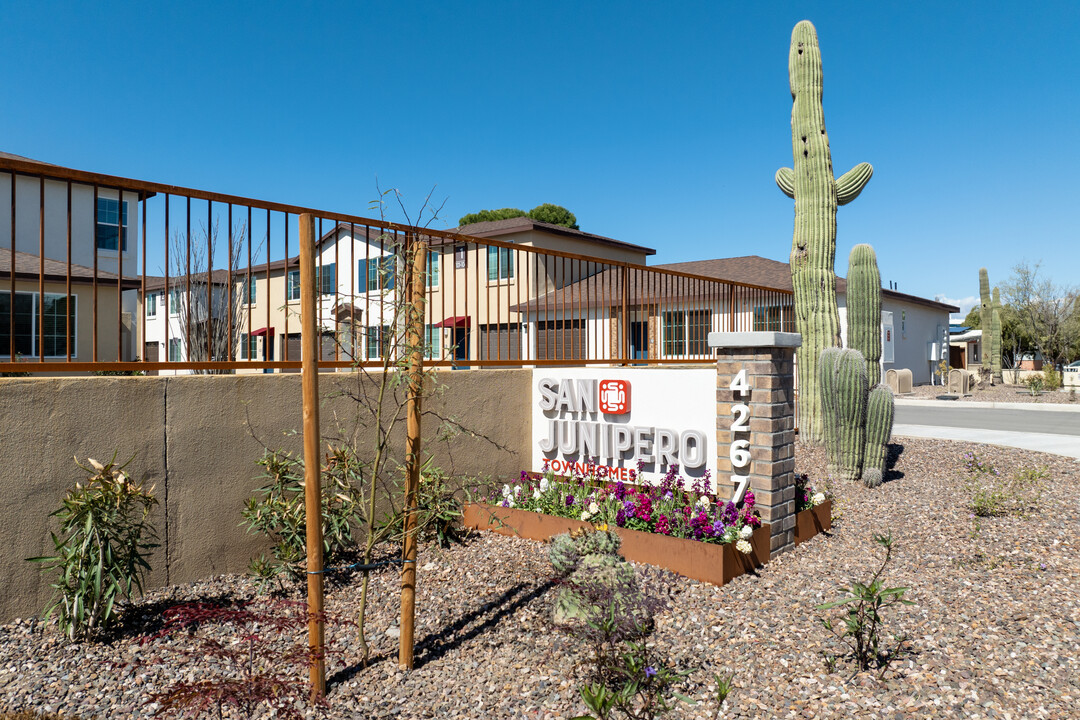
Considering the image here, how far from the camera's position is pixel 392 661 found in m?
3.40

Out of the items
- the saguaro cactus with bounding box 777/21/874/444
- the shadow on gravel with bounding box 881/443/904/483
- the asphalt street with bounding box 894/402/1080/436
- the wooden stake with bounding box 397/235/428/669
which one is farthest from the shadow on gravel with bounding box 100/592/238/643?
the asphalt street with bounding box 894/402/1080/436

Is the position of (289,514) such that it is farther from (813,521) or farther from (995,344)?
(995,344)

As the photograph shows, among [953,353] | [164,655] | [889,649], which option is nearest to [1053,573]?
[889,649]

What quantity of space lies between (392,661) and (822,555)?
3.45m

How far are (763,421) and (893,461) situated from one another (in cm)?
489

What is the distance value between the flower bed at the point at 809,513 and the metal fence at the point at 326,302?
247cm

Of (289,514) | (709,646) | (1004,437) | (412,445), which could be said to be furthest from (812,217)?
(289,514)

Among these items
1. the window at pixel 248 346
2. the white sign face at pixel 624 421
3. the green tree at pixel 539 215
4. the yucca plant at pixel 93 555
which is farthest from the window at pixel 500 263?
the green tree at pixel 539 215

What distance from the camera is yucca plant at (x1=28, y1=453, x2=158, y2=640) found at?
133 inches

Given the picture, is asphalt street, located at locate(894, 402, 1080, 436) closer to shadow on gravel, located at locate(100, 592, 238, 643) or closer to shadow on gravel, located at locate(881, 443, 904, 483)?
shadow on gravel, located at locate(881, 443, 904, 483)

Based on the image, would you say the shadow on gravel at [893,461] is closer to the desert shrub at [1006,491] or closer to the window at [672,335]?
the desert shrub at [1006,491]

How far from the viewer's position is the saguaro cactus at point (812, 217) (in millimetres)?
9766

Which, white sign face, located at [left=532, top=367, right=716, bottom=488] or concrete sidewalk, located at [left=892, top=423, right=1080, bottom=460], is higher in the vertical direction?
white sign face, located at [left=532, top=367, right=716, bottom=488]

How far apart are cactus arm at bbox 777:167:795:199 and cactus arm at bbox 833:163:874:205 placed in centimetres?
66
